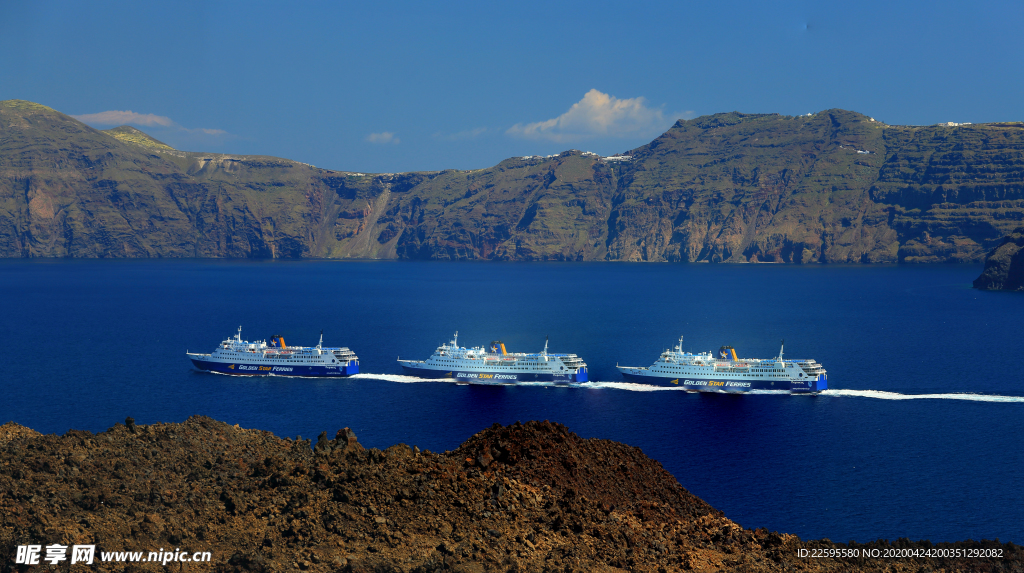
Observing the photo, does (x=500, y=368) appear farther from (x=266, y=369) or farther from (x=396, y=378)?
(x=266, y=369)

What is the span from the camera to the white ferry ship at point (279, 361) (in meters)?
131

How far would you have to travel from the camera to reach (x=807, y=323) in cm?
18825

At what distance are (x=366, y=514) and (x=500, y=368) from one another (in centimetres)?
9872

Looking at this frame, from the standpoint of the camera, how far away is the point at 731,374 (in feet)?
398

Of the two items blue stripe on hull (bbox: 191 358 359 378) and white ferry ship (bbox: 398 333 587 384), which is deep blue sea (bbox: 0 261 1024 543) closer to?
white ferry ship (bbox: 398 333 587 384)

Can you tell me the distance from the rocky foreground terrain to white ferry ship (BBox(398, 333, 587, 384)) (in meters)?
87.3

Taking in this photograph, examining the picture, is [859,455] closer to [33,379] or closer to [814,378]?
[814,378]

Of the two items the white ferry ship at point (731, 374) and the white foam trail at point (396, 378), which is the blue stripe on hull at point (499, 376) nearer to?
the white foam trail at point (396, 378)

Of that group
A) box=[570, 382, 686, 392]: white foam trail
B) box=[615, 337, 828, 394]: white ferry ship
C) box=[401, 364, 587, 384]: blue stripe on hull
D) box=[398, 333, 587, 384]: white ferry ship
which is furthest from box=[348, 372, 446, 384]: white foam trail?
box=[615, 337, 828, 394]: white ferry ship

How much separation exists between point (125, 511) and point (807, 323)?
180644mm

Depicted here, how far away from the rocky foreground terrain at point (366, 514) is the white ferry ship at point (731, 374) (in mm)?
86748

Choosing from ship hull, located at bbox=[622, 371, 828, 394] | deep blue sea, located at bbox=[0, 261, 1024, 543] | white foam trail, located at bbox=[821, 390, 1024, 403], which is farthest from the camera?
ship hull, located at bbox=[622, 371, 828, 394]

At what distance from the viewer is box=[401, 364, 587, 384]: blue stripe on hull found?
407 ft

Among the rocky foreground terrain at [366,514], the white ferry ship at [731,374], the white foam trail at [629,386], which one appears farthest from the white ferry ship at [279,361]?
the rocky foreground terrain at [366,514]
